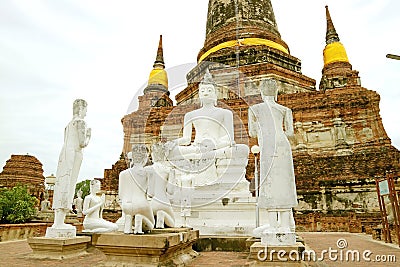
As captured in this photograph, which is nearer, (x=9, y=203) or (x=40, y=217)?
(x=9, y=203)

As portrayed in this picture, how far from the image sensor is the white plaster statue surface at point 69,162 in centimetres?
531

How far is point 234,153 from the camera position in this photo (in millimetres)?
7234

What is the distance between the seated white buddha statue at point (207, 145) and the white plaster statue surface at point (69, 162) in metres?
2.55

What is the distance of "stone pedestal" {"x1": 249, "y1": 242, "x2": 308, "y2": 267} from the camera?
3.62 metres

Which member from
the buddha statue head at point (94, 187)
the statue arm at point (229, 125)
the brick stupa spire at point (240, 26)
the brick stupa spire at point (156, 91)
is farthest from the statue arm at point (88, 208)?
the brick stupa spire at point (240, 26)

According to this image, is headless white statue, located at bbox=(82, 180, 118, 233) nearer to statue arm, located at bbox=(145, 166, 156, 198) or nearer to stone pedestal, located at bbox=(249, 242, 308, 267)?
statue arm, located at bbox=(145, 166, 156, 198)

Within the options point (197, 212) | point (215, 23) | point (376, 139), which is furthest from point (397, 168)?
point (215, 23)

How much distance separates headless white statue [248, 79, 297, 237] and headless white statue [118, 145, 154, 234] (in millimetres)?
1489

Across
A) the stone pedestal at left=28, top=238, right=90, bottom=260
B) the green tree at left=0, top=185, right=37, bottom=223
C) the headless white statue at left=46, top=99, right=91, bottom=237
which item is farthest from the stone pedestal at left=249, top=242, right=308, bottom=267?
the green tree at left=0, top=185, right=37, bottom=223

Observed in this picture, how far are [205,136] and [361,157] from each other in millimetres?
9076

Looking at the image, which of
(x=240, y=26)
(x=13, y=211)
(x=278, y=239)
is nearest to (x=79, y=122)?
(x=278, y=239)

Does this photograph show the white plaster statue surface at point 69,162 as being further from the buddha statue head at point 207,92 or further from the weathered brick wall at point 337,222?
the weathered brick wall at point 337,222

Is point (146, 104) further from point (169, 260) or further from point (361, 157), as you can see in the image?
point (169, 260)

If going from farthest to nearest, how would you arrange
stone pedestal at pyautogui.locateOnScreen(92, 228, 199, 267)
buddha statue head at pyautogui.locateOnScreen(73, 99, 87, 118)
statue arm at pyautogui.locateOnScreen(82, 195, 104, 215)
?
1. statue arm at pyautogui.locateOnScreen(82, 195, 104, 215)
2. buddha statue head at pyautogui.locateOnScreen(73, 99, 87, 118)
3. stone pedestal at pyautogui.locateOnScreen(92, 228, 199, 267)
